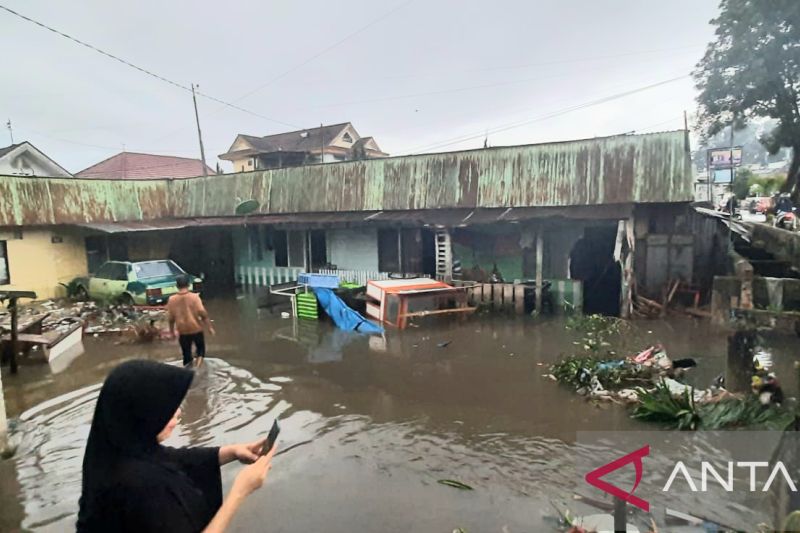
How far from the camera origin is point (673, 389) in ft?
22.5

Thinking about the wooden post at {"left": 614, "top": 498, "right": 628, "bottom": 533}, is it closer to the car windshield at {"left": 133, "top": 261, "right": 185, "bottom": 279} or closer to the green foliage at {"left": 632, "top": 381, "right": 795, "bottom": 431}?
the green foliage at {"left": 632, "top": 381, "right": 795, "bottom": 431}

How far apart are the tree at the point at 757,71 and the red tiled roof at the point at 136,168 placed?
3688 cm

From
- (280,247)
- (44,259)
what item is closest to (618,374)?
(280,247)

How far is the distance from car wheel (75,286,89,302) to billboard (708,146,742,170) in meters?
18.9

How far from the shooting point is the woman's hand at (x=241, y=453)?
7.89 feet

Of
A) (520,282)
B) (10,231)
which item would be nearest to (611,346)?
(520,282)

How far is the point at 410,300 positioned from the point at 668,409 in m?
7.03

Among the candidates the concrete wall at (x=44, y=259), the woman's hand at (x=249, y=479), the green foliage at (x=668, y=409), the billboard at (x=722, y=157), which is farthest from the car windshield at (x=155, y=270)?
the billboard at (x=722, y=157)

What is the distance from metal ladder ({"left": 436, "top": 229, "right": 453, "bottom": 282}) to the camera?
1473 cm

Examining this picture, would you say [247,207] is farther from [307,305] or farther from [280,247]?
[307,305]

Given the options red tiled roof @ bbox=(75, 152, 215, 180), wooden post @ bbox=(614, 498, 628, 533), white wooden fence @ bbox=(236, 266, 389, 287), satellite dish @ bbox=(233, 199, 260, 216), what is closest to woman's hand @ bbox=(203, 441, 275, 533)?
wooden post @ bbox=(614, 498, 628, 533)

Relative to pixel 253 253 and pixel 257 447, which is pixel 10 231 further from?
pixel 257 447

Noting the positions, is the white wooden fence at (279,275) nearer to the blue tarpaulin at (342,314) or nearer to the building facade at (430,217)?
the building facade at (430,217)

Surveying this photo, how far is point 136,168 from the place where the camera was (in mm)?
42062
